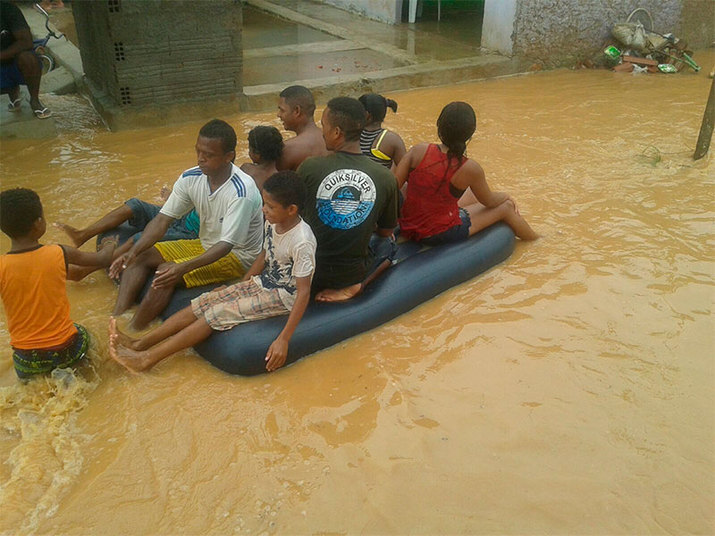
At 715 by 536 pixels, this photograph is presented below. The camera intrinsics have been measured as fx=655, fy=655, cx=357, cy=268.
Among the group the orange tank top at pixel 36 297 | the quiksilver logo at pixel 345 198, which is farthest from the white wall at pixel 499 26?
the orange tank top at pixel 36 297

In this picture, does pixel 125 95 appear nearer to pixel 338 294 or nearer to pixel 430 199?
pixel 430 199

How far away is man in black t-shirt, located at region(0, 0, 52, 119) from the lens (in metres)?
6.44

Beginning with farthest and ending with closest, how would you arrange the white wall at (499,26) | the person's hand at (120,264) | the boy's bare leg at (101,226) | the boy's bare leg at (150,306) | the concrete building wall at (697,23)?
the concrete building wall at (697,23), the white wall at (499,26), the boy's bare leg at (101,226), the person's hand at (120,264), the boy's bare leg at (150,306)

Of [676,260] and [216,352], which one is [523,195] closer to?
[676,260]

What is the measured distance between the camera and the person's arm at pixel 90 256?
3406 mm

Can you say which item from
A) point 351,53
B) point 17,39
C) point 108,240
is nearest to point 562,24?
point 351,53

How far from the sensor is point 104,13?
21.8 feet

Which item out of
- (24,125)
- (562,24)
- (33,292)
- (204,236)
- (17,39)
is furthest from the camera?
(562,24)

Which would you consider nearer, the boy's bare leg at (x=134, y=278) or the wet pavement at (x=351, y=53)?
the boy's bare leg at (x=134, y=278)

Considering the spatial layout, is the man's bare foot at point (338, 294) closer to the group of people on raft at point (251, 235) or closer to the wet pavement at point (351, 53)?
the group of people on raft at point (251, 235)

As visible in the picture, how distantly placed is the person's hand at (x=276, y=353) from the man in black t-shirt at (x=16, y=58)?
15.5ft

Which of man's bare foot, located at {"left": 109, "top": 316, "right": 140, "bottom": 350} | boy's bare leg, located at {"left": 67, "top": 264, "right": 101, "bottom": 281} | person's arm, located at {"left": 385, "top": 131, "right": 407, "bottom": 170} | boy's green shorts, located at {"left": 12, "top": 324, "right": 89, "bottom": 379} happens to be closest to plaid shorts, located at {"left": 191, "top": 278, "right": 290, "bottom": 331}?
man's bare foot, located at {"left": 109, "top": 316, "right": 140, "bottom": 350}

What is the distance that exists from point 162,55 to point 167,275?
4.08 m

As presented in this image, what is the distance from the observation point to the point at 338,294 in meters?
3.97
